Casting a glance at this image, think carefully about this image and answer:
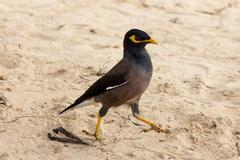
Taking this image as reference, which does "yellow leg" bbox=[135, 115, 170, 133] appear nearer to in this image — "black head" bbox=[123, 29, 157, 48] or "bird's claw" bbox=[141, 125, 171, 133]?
"bird's claw" bbox=[141, 125, 171, 133]

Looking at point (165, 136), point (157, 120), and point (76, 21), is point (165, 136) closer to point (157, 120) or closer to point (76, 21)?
point (157, 120)

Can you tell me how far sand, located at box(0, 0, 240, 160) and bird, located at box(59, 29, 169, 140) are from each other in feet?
0.84

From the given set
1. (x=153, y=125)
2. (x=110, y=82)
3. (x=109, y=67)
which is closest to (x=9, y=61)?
(x=109, y=67)

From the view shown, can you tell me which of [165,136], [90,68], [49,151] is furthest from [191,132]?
[90,68]

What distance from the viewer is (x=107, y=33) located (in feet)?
29.3

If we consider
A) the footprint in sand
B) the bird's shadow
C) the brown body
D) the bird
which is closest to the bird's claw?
the bird

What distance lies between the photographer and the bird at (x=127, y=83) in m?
6.01

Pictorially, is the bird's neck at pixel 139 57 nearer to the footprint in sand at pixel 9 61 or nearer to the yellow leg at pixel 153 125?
the yellow leg at pixel 153 125

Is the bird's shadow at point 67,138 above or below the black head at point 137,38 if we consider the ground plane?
below

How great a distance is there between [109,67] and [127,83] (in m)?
1.82

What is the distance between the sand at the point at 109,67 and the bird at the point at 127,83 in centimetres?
26

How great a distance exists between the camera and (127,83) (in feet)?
19.7

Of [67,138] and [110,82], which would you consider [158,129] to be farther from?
[67,138]

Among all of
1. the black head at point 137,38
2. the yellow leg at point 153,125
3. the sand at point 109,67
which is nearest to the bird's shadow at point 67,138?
the sand at point 109,67
